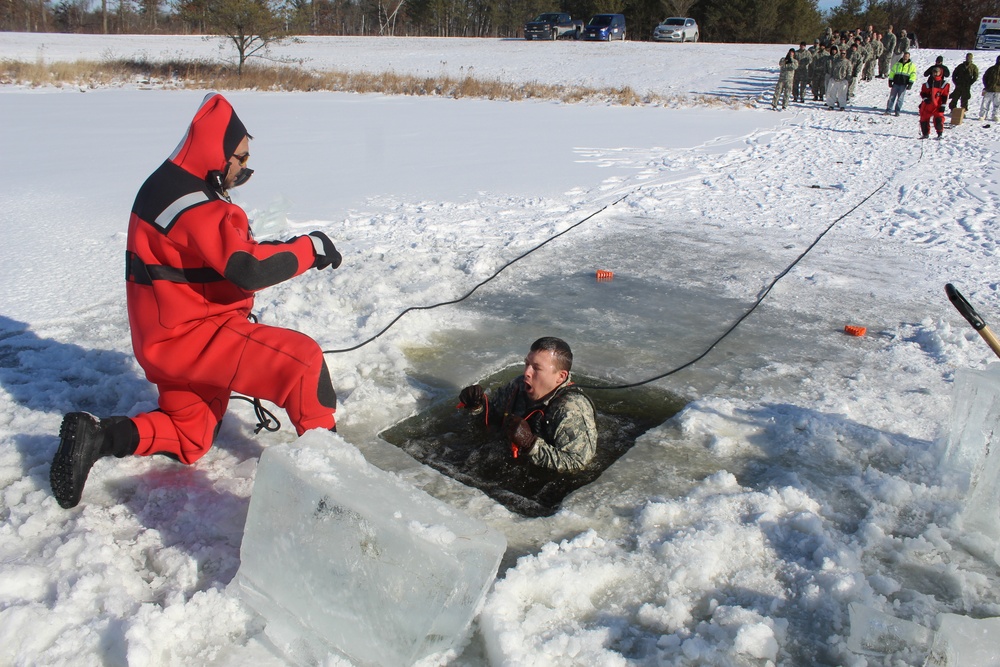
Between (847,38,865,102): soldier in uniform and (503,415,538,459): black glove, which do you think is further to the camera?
(847,38,865,102): soldier in uniform

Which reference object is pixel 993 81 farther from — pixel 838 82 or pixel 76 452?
pixel 76 452

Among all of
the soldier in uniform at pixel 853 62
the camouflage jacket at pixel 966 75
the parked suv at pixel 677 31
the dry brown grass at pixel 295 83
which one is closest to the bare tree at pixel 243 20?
the dry brown grass at pixel 295 83

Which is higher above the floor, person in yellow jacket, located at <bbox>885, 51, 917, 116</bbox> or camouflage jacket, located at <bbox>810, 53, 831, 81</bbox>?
camouflage jacket, located at <bbox>810, 53, 831, 81</bbox>

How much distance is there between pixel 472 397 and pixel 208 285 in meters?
1.46

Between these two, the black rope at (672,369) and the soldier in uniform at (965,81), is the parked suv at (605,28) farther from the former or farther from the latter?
the black rope at (672,369)

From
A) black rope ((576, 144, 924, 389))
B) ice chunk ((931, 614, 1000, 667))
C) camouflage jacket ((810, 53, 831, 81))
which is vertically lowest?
ice chunk ((931, 614, 1000, 667))

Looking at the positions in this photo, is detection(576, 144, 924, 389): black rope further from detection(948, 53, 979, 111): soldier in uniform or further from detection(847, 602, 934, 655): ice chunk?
detection(948, 53, 979, 111): soldier in uniform

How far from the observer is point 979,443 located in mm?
3061

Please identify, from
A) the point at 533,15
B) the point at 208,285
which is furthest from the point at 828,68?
the point at 533,15

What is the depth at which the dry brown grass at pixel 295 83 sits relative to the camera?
22406 mm

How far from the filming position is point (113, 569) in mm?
2521

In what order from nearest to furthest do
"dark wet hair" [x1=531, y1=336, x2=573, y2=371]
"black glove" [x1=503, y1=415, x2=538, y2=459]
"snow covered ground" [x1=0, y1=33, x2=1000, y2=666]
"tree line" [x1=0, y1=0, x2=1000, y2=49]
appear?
"snow covered ground" [x1=0, y1=33, x2=1000, y2=666], "black glove" [x1=503, y1=415, x2=538, y2=459], "dark wet hair" [x1=531, y1=336, x2=573, y2=371], "tree line" [x1=0, y1=0, x2=1000, y2=49]

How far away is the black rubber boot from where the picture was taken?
9.28ft

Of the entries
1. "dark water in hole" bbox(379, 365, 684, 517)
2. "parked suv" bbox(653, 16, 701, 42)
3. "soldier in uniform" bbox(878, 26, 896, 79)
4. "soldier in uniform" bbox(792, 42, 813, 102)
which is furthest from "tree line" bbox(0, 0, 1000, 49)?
"dark water in hole" bbox(379, 365, 684, 517)
